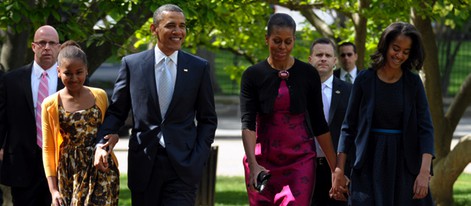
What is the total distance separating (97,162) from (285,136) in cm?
130

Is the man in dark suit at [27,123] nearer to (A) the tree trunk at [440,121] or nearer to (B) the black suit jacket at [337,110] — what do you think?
(B) the black suit jacket at [337,110]

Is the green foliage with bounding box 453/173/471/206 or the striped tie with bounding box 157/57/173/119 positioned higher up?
the striped tie with bounding box 157/57/173/119

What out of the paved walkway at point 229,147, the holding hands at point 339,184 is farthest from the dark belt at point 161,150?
the paved walkway at point 229,147

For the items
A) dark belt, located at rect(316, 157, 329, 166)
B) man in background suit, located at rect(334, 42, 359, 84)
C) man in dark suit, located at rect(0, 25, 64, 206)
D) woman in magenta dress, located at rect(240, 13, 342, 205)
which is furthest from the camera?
man in background suit, located at rect(334, 42, 359, 84)

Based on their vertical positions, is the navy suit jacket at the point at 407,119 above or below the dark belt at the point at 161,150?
above

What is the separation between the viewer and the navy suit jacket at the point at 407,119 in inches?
303

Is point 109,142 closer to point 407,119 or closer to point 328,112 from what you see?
point 407,119

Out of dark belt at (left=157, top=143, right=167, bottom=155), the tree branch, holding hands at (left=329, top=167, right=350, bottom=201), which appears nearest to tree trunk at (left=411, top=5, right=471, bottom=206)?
the tree branch

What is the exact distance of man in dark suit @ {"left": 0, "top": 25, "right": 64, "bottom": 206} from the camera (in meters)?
8.77

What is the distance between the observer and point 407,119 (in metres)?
7.67

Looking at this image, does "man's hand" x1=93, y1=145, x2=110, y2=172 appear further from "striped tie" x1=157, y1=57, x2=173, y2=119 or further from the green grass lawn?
the green grass lawn

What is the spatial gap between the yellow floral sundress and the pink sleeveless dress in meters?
0.94

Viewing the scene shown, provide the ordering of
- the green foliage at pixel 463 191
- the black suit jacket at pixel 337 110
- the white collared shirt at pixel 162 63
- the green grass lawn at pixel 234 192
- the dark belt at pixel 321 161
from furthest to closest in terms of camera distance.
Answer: the green grass lawn at pixel 234 192 < the green foliage at pixel 463 191 < the black suit jacket at pixel 337 110 < the dark belt at pixel 321 161 < the white collared shirt at pixel 162 63

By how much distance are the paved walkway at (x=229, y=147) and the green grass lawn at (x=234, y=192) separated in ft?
3.67
